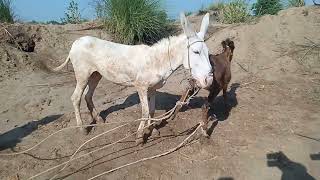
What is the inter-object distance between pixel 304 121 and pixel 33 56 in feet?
22.9

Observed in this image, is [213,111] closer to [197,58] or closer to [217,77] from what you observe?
[217,77]

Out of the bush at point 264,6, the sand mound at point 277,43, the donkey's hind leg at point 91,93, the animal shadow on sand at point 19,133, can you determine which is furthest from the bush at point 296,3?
the animal shadow on sand at point 19,133

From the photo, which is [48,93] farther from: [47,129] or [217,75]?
[217,75]

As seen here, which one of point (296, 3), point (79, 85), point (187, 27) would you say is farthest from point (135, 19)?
point (187, 27)

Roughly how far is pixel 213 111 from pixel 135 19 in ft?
14.7

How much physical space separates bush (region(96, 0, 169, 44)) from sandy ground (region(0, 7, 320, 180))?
696 mm

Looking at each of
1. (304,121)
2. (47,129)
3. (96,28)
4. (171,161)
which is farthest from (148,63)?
(96,28)

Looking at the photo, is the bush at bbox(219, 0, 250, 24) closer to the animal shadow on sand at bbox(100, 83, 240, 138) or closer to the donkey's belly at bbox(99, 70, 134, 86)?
the animal shadow on sand at bbox(100, 83, 240, 138)

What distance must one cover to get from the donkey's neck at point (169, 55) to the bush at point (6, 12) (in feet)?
23.7

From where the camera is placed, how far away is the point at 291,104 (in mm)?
7688

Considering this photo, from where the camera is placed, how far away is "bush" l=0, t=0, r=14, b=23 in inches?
456

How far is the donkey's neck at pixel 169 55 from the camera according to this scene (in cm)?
570

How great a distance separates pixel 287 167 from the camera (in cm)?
556

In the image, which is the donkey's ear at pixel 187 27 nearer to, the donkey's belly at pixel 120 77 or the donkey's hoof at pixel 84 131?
the donkey's belly at pixel 120 77
